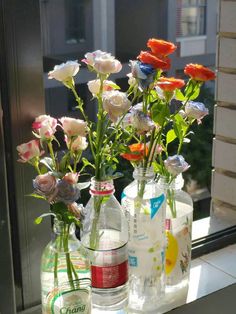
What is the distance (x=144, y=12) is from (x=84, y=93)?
651 millimetres

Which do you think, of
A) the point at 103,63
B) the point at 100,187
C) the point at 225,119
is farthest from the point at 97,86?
the point at 225,119

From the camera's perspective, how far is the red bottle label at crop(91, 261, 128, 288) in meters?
0.88

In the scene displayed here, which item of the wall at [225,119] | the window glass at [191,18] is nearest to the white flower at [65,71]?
the wall at [225,119]

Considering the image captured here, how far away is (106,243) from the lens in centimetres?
90

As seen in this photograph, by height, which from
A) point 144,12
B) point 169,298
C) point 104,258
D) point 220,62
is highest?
point 144,12

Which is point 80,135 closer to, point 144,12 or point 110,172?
point 110,172

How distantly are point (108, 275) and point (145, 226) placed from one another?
0.35 ft

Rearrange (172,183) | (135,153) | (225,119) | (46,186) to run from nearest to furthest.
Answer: (46,186)
(135,153)
(172,183)
(225,119)

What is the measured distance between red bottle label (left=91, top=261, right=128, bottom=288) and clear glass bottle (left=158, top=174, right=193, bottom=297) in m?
0.13

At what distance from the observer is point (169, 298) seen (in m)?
1.03

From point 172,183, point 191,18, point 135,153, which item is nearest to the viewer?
point 135,153

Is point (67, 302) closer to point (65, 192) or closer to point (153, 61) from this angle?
point (65, 192)

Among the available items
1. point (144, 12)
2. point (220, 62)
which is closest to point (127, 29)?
point (144, 12)

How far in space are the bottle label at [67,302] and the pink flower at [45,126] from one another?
0.83 feet
